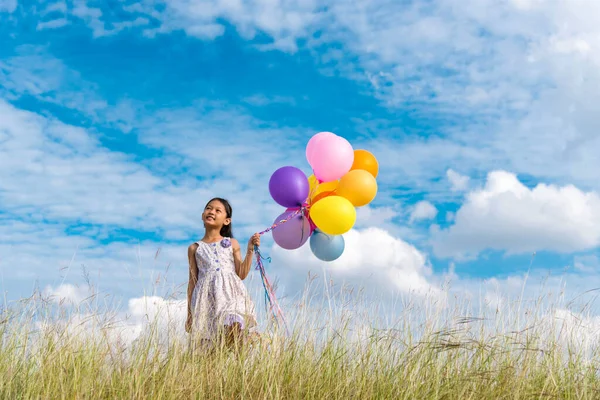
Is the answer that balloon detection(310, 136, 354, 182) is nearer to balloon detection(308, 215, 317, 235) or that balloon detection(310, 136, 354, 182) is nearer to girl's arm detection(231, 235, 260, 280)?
balloon detection(308, 215, 317, 235)

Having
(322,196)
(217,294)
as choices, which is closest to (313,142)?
(322,196)

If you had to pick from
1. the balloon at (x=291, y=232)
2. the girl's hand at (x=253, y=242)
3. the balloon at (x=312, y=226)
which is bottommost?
the girl's hand at (x=253, y=242)

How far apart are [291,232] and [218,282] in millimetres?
919

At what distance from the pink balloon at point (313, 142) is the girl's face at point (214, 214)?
1.19 m

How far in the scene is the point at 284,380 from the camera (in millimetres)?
4656

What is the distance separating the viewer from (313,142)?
21.9ft

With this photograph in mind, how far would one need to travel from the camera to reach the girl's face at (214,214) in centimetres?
608

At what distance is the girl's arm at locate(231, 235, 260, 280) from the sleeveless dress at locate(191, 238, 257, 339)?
0.15 feet

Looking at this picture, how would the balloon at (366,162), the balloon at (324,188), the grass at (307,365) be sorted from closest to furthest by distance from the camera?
1. the grass at (307,365)
2. the balloon at (324,188)
3. the balloon at (366,162)

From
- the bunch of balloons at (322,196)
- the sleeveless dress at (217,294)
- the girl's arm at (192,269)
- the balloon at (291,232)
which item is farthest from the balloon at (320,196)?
the girl's arm at (192,269)

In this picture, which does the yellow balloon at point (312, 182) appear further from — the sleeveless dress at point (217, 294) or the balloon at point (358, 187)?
the sleeveless dress at point (217, 294)

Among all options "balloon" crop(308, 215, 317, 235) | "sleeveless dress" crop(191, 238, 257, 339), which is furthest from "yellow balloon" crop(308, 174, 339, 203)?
"sleeveless dress" crop(191, 238, 257, 339)

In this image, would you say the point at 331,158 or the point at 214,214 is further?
the point at 331,158

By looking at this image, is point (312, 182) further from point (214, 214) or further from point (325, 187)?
point (214, 214)
